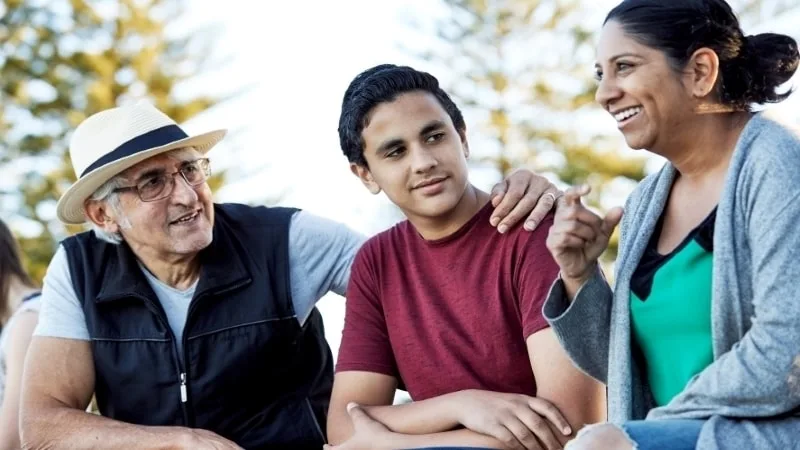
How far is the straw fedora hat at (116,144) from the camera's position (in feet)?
13.2

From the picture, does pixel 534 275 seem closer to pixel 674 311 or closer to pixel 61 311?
pixel 674 311

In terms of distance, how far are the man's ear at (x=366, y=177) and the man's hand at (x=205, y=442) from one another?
2.82 feet

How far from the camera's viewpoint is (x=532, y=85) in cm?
2328

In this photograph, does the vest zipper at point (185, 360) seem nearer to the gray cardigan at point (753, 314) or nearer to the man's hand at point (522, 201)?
the man's hand at point (522, 201)

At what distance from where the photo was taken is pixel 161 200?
400 cm

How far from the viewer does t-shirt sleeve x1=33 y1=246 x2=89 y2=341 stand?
403 centimetres

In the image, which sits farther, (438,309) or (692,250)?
(438,309)

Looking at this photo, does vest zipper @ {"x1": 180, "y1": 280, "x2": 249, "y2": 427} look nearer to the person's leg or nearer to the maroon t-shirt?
the maroon t-shirt

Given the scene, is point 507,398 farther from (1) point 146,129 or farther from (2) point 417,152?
(1) point 146,129

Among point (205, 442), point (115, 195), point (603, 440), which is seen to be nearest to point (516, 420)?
point (603, 440)

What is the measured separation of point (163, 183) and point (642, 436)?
7.01 ft

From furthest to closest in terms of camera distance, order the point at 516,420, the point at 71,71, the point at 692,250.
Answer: the point at 71,71 → the point at 516,420 → the point at 692,250

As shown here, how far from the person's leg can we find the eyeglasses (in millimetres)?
2005

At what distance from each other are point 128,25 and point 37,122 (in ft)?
7.51
